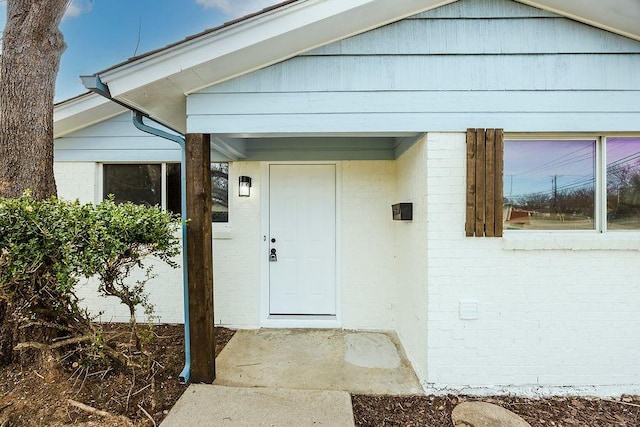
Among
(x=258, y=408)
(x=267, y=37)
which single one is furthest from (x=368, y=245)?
(x=267, y=37)

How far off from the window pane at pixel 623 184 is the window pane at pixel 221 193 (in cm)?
423

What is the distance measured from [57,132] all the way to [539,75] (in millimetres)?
5689

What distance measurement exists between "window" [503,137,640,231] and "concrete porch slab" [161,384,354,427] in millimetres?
→ 2233

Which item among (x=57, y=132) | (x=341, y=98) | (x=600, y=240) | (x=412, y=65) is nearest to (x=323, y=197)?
(x=341, y=98)

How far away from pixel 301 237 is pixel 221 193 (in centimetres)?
128

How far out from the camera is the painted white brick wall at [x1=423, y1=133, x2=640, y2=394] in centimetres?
274

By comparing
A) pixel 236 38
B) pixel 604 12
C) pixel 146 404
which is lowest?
pixel 146 404

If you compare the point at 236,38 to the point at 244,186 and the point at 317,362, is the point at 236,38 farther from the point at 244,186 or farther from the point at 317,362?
the point at 317,362

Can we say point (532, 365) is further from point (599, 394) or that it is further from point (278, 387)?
point (278, 387)

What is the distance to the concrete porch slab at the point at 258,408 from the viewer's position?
2258mm

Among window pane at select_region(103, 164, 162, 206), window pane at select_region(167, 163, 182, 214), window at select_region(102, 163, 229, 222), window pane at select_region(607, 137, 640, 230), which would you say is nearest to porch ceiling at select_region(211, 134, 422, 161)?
window at select_region(102, 163, 229, 222)

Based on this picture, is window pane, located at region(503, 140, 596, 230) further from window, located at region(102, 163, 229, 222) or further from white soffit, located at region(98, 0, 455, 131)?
window, located at region(102, 163, 229, 222)

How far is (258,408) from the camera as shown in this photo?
2.42 m

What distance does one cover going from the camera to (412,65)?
274 centimetres
